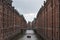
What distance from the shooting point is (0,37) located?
37406 mm

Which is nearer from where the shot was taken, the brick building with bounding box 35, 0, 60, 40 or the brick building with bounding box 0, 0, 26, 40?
the brick building with bounding box 35, 0, 60, 40

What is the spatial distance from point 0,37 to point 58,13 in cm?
1262

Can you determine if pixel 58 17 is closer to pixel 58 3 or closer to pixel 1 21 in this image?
pixel 58 3

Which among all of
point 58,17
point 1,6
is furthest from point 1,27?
point 58,17

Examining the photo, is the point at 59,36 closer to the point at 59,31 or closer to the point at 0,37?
the point at 59,31

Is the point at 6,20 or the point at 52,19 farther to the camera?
the point at 6,20

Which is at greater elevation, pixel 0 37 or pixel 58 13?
pixel 58 13

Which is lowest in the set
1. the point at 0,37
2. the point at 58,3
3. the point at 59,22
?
the point at 0,37

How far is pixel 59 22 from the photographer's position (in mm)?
28938

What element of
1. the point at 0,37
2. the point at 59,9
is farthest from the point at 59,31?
the point at 0,37

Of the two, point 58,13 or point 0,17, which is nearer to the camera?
point 58,13

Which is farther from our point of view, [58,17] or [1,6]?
[1,6]

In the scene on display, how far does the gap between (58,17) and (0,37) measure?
1244cm

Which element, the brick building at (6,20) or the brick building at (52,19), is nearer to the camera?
the brick building at (52,19)
